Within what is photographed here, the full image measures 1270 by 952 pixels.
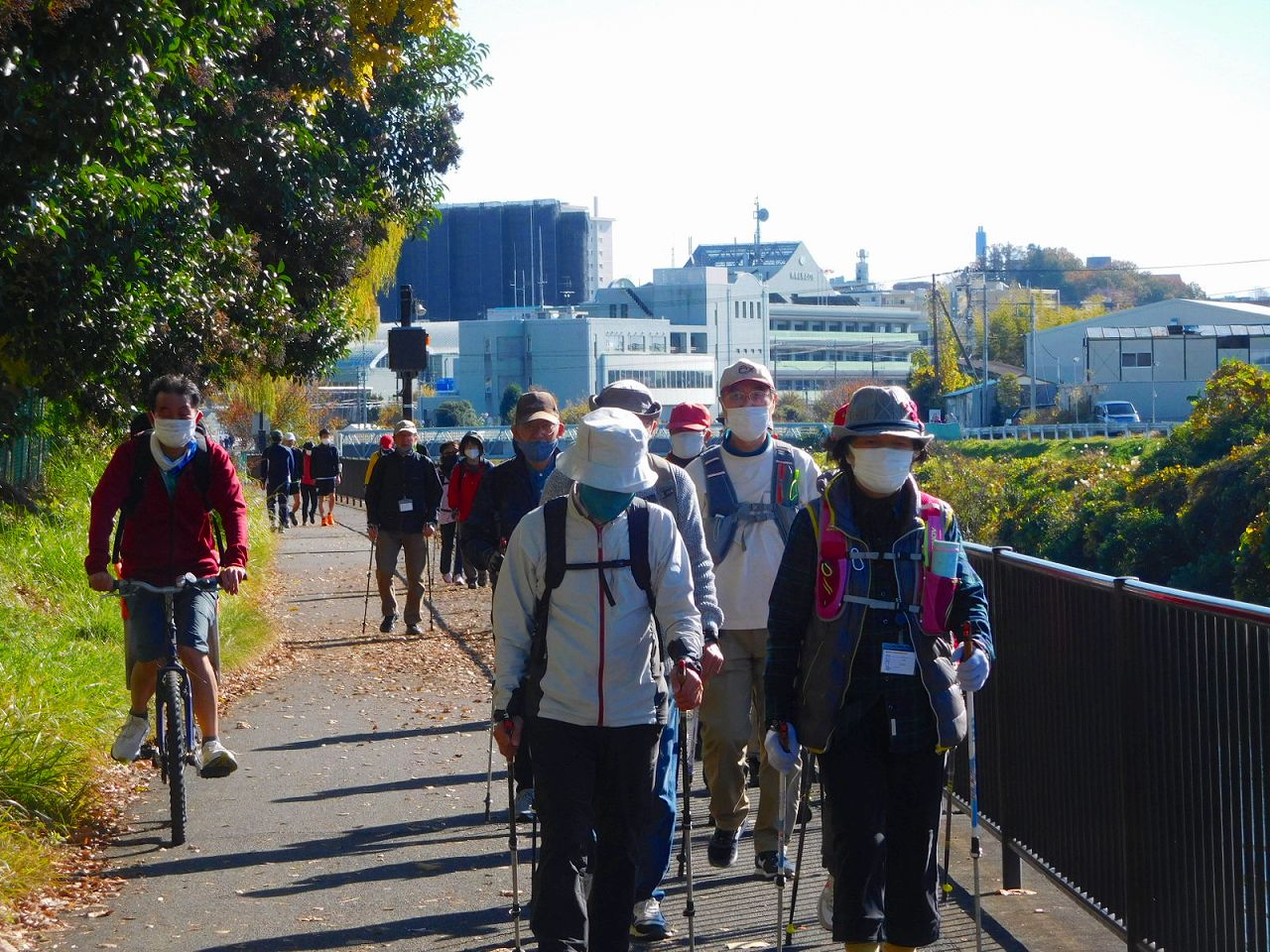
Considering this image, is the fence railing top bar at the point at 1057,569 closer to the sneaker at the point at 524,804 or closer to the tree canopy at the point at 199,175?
the sneaker at the point at 524,804

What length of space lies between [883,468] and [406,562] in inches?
443

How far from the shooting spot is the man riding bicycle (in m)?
7.73

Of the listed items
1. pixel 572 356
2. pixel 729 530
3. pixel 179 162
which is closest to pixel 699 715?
pixel 729 530

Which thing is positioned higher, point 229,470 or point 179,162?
point 179,162

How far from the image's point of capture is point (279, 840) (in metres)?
7.89

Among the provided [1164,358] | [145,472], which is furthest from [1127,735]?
[1164,358]

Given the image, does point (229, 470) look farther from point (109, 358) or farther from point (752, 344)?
point (752, 344)

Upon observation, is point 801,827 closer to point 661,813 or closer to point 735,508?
point 661,813

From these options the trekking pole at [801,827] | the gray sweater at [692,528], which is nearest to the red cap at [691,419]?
the gray sweater at [692,528]

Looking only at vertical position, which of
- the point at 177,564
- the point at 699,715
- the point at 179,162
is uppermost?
the point at 179,162

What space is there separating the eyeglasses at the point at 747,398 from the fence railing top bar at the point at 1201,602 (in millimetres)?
2054

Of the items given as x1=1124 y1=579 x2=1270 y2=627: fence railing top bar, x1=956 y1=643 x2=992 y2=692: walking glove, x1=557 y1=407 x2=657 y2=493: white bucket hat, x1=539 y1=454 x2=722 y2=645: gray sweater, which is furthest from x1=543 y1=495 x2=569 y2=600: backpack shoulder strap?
x1=1124 y1=579 x2=1270 y2=627: fence railing top bar

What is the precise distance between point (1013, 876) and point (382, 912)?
273cm

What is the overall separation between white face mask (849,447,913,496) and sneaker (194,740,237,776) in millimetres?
4198
